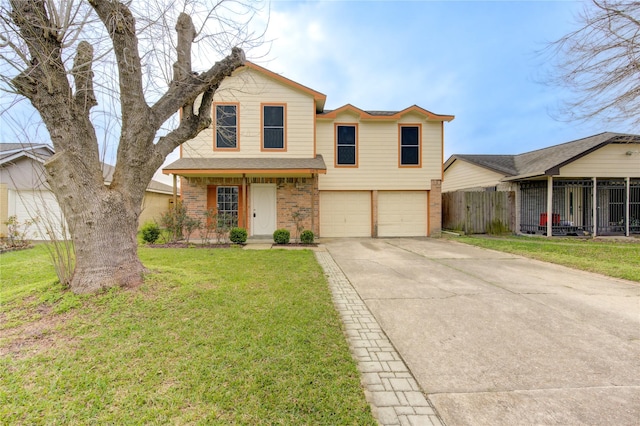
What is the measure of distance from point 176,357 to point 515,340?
11.8 feet

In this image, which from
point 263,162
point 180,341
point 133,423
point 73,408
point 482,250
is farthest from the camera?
point 263,162

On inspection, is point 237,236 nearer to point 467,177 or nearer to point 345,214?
point 345,214

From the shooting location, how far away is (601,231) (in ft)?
43.3

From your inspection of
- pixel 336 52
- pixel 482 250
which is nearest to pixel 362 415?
pixel 482 250

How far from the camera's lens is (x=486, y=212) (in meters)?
14.0

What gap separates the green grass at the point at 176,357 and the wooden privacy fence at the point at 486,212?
11.4 m

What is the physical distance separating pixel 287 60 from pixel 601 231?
627 inches

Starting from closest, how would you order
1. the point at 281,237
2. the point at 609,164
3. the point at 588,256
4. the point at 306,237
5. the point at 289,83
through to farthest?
the point at 588,256 < the point at 281,237 < the point at 306,237 < the point at 289,83 < the point at 609,164

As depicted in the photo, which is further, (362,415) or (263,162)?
(263,162)

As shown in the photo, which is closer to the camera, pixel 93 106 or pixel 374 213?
pixel 93 106

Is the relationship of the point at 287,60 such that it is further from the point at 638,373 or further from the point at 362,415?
the point at 638,373

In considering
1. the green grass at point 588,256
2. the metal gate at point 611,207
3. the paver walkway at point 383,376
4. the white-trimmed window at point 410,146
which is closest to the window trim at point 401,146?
the white-trimmed window at point 410,146

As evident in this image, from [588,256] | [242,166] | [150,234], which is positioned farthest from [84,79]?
[588,256]

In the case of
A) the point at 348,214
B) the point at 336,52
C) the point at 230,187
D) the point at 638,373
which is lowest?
the point at 638,373
